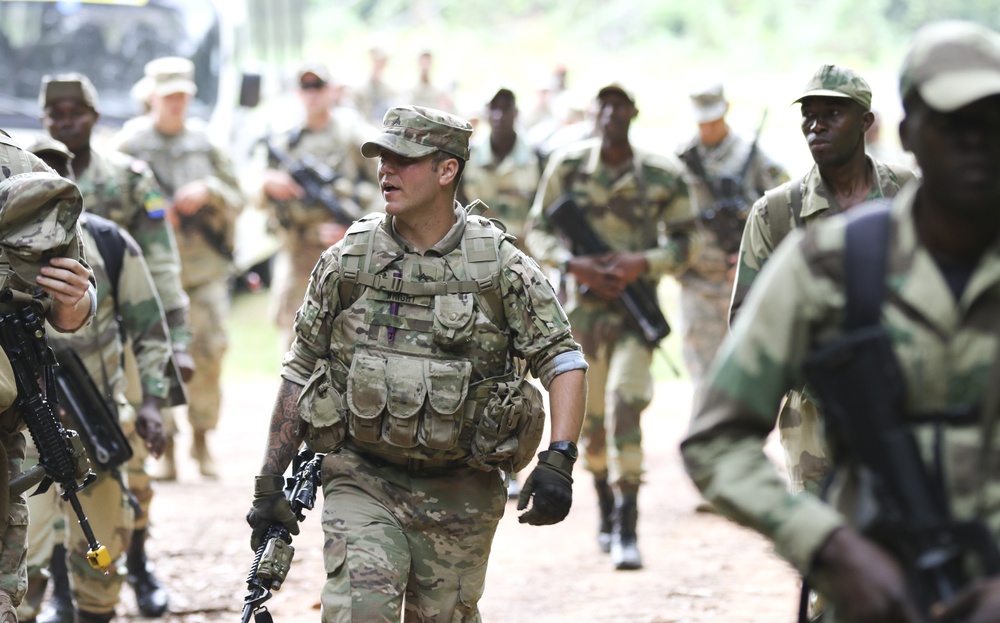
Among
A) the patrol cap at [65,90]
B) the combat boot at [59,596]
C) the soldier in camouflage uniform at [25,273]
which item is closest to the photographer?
the soldier in camouflage uniform at [25,273]

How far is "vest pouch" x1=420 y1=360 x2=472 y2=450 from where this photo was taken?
14.9ft

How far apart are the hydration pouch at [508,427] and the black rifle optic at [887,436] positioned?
1890mm

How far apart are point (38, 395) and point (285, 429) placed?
2.42 ft

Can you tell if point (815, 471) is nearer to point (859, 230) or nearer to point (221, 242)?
point (859, 230)

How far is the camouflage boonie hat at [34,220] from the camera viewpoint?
14.1ft

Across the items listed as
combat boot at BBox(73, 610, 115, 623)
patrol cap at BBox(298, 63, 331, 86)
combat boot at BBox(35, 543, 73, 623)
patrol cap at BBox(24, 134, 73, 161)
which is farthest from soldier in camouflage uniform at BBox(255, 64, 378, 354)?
combat boot at BBox(73, 610, 115, 623)

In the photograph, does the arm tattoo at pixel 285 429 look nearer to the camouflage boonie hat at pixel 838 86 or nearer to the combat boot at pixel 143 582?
the camouflage boonie hat at pixel 838 86

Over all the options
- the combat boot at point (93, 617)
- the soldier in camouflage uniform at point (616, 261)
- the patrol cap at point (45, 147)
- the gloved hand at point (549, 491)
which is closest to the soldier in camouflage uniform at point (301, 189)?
the soldier in camouflage uniform at point (616, 261)

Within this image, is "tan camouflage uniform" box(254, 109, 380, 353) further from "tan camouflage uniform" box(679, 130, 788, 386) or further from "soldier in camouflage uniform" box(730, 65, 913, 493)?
"soldier in camouflage uniform" box(730, 65, 913, 493)

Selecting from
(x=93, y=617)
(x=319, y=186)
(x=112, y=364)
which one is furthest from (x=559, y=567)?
(x=319, y=186)

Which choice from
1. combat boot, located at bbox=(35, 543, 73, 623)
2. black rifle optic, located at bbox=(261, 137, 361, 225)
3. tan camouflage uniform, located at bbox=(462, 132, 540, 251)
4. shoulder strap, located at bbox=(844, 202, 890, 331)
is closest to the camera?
shoulder strap, located at bbox=(844, 202, 890, 331)

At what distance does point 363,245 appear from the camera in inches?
184

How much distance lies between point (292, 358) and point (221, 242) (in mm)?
5600

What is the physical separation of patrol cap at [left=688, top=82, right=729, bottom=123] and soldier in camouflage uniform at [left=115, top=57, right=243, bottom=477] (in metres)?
3.21
